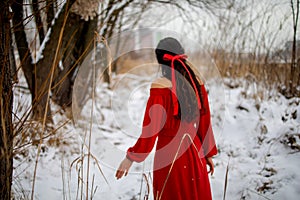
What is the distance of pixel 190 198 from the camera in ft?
4.70

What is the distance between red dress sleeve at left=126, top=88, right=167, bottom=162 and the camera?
1361 millimetres

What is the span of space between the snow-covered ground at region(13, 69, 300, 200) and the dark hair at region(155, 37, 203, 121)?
1.38 ft

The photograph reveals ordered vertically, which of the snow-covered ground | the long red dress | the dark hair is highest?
the dark hair

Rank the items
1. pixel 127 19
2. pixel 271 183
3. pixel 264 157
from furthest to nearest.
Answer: pixel 127 19 → pixel 264 157 → pixel 271 183

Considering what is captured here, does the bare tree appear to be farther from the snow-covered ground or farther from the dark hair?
the dark hair

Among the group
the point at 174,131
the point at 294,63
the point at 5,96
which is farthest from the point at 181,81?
the point at 294,63

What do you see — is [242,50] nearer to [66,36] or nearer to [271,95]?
[271,95]

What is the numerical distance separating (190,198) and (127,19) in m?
4.65

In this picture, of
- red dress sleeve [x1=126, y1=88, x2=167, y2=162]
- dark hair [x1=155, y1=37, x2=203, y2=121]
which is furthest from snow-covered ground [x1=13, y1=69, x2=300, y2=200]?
dark hair [x1=155, y1=37, x2=203, y2=121]

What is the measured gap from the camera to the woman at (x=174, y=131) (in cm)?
138

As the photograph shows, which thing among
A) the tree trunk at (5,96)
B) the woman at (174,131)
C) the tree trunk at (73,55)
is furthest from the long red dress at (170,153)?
the tree trunk at (73,55)

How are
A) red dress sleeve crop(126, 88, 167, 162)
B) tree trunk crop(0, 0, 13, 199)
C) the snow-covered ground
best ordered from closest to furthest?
tree trunk crop(0, 0, 13, 199)
red dress sleeve crop(126, 88, 167, 162)
the snow-covered ground

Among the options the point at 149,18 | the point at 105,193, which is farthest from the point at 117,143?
the point at 149,18

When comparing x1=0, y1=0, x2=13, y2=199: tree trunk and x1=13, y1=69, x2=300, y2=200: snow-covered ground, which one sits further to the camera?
x1=13, y1=69, x2=300, y2=200: snow-covered ground
